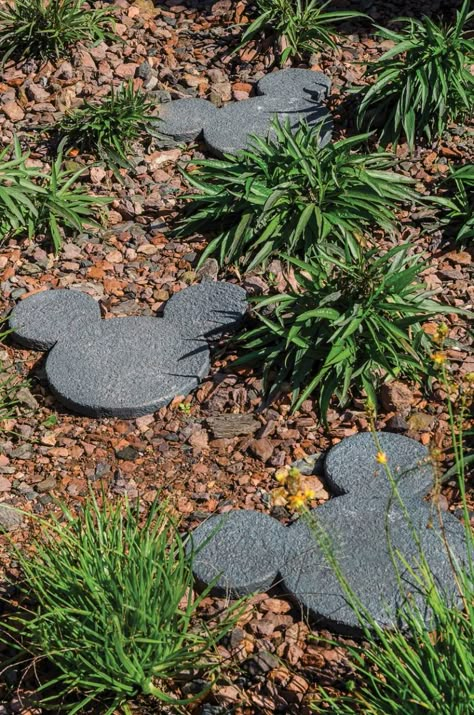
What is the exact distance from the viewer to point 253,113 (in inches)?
212

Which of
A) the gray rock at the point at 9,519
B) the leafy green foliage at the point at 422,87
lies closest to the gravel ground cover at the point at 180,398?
the gray rock at the point at 9,519

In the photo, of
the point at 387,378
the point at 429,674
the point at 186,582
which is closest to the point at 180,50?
the point at 387,378

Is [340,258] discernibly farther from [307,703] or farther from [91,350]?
[307,703]

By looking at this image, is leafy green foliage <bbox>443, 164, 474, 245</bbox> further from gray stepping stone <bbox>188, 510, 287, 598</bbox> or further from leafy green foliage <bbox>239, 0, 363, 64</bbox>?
gray stepping stone <bbox>188, 510, 287, 598</bbox>

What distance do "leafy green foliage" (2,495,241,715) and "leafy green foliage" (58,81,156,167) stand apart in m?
2.65

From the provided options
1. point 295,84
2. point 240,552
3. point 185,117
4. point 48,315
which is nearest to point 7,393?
point 48,315

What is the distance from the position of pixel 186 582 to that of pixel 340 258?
70.0 inches

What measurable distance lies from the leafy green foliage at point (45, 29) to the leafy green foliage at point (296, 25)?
88 cm

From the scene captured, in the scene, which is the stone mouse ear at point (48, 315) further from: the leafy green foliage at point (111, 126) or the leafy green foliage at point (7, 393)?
the leafy green foliage at point (111, 126)

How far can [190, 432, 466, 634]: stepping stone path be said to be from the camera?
300cm

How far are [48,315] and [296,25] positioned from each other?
2.45 meters

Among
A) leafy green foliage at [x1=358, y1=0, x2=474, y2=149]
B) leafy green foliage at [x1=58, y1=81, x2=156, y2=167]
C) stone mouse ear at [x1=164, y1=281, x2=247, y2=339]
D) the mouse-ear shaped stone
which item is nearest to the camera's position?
the mouse-ear shaped stone

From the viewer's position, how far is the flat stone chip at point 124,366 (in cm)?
387

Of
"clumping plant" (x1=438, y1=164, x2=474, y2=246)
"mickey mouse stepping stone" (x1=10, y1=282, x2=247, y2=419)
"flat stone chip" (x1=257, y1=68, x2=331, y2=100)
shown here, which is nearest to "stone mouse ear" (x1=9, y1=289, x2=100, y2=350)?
"mickey mouse stepping stone" (x1=10, y1=282, x2=247, y2=419)
